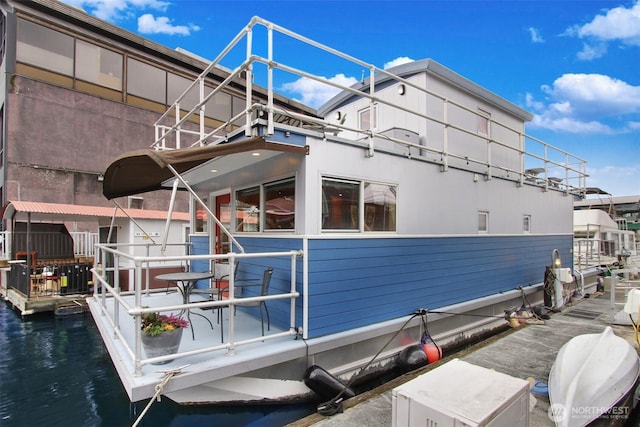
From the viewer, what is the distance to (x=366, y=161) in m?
5.04

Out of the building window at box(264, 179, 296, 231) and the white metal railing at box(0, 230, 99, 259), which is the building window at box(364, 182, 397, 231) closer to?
the building window at box(264, 179, 296, 231)

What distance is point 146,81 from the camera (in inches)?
635

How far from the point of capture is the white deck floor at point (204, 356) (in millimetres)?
3242

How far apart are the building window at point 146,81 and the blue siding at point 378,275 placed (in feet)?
44.6

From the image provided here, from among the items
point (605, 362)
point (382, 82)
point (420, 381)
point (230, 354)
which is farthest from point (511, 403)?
point (382, 82)

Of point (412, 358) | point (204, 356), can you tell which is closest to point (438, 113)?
point (412, 358)

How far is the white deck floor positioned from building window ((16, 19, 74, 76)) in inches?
517

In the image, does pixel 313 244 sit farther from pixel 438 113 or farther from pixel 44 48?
pixel 44 48

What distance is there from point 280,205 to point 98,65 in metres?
14.2

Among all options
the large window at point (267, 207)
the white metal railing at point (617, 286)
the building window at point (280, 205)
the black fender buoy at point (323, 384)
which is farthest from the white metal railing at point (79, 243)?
the white metal railing at point (617, 286)

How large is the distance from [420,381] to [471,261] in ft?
16.1

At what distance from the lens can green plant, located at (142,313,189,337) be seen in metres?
3.39

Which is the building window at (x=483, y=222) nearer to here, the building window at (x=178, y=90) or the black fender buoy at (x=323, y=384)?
the black fender buoy at (x=323, y=384)

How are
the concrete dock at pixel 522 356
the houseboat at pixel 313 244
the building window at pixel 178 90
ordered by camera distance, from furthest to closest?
the building window at pixel 178 90 < the houseboat at pixel 313 244 < the concrete dock at pixel 522 356
